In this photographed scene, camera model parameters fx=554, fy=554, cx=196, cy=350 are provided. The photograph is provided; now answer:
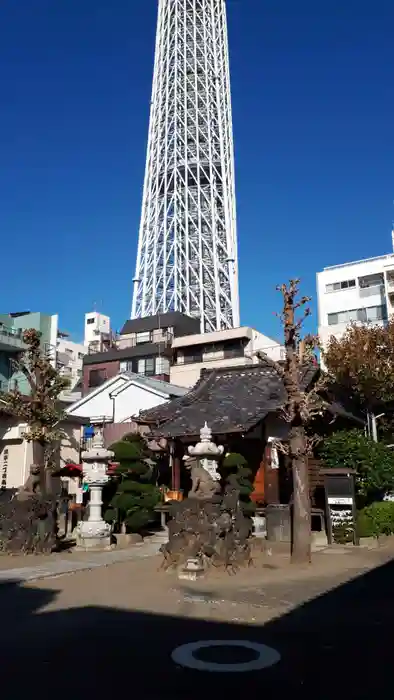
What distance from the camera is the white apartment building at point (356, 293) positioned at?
165 feet

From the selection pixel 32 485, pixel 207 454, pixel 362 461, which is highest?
pixel 207 454

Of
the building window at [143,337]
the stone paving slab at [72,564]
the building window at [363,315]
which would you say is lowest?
the stone paving slab at [72,564]

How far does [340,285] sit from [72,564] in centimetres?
4651

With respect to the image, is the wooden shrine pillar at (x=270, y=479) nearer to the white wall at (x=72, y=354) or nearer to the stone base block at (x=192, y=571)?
the stone base block at (x=192, y=571)

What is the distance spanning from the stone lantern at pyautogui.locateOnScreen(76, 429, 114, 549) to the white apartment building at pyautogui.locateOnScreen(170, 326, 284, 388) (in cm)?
2688

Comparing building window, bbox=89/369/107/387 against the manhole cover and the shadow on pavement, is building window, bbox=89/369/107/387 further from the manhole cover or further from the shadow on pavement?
the manhole cover

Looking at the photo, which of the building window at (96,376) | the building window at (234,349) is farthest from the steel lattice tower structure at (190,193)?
the building window at (96,376)

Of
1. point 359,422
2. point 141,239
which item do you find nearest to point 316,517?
point 359,422

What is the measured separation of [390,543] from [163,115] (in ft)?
230

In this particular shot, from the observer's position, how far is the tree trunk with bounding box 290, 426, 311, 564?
43.2 ft

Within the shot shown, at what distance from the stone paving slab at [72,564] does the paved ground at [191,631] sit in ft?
1.23

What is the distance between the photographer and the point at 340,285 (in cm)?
5488

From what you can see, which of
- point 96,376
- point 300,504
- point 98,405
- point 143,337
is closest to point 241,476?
point 300,504

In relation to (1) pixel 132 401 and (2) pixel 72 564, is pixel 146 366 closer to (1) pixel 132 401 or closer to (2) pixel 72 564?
(1) pixel 132 401
